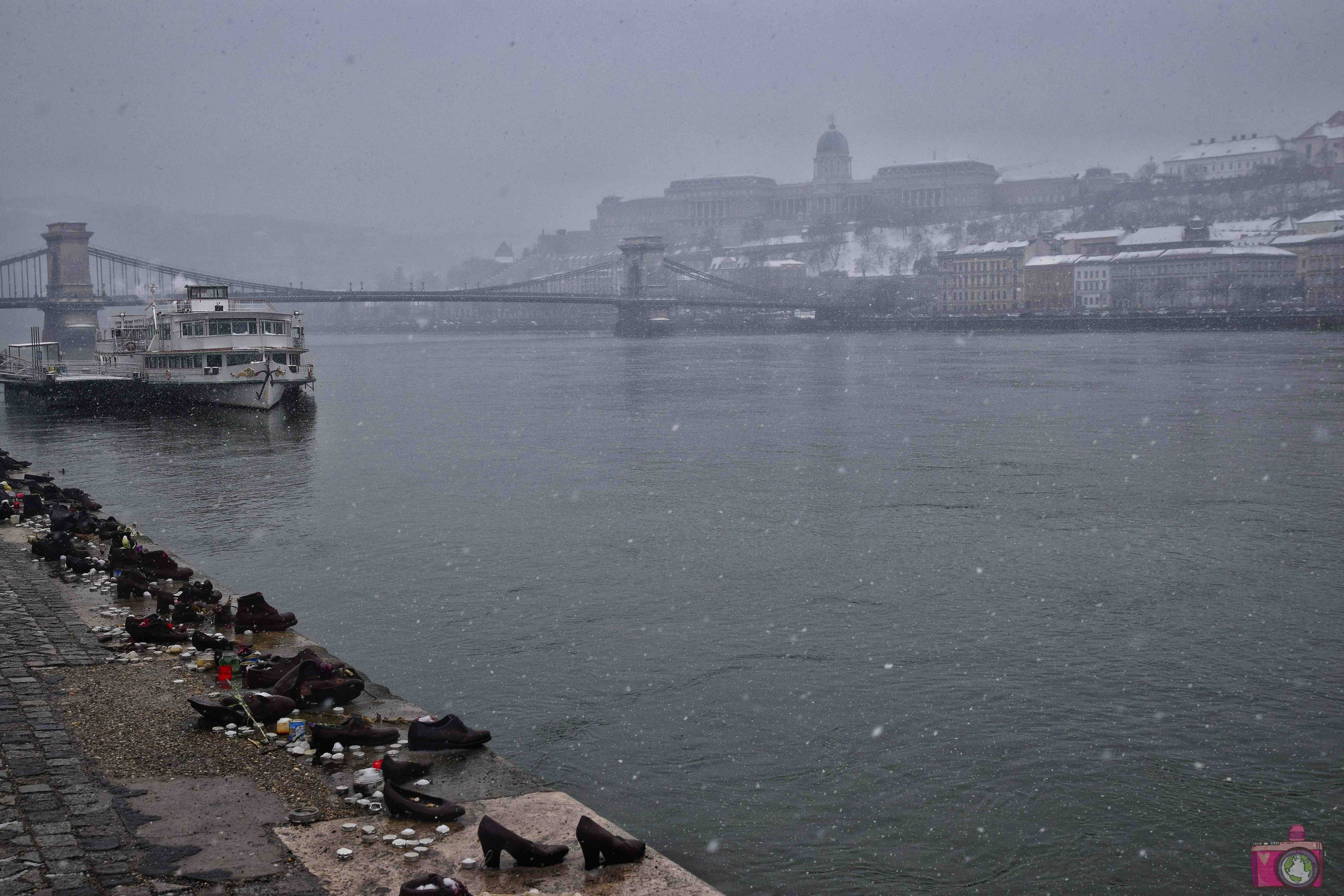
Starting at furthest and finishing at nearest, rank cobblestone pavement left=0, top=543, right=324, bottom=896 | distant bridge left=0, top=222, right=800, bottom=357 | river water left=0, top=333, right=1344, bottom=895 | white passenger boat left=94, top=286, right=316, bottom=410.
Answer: distant bridge left=0, top=222, right=800, bottom=357
white passenger boat left=94, top=286, right=316, bottom=410
river water left=0, top=333, right=1344, bottom=895
cobblestone pavement left=0, top=543, right=324, bottom=896

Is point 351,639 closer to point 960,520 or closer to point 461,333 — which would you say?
point 960,520

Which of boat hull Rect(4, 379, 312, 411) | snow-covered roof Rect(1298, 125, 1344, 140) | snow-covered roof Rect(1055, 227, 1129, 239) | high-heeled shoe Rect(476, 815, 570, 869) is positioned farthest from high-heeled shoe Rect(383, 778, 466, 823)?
snow-covered roof Rect(1298, 125, 1344, 140)

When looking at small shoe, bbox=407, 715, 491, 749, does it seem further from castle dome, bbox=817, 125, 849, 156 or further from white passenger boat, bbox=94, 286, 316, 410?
castle dome, bbox=817, 125, 849, 156

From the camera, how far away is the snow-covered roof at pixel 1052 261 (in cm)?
7675

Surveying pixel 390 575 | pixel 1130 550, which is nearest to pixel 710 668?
pixel 390 575

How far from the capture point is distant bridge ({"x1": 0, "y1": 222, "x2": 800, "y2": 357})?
56.3m

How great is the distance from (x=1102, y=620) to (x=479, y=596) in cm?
407

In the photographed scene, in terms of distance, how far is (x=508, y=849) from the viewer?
3781 millimetres

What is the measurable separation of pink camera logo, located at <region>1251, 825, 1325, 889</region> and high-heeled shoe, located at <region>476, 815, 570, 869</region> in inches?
105

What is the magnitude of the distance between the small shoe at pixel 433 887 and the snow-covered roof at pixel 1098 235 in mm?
84783

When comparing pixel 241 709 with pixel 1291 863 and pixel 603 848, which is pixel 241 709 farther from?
pixel 1291 863

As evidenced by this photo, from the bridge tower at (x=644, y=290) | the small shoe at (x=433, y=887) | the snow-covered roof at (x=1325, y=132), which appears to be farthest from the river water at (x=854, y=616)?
the snow-covered roof at (x=1325, y=132)

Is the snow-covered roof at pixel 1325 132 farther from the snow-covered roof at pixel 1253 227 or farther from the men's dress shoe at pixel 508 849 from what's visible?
the men's dress shoe at pixel 508 849

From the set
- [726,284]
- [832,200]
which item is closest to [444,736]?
[726,284]
